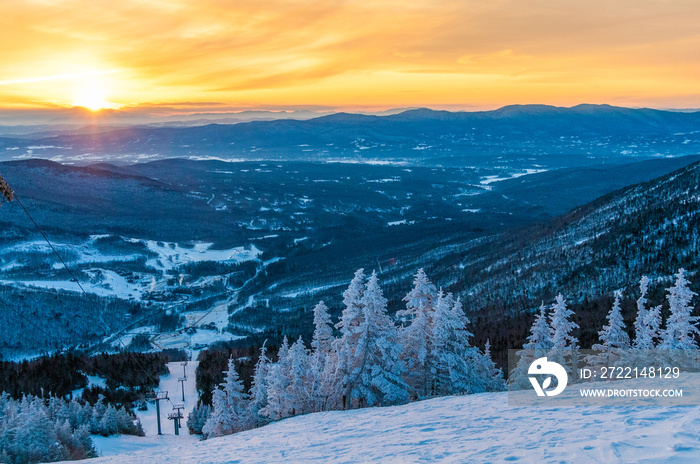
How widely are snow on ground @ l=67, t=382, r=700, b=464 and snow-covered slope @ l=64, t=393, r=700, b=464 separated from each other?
2 cm

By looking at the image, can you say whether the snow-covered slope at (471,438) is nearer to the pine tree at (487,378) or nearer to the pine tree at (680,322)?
the pine tree at (487,378)

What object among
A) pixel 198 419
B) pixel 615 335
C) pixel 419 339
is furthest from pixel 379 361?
pixel 198 419

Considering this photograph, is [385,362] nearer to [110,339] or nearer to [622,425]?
[622,425]

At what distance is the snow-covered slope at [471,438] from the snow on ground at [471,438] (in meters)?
0.02

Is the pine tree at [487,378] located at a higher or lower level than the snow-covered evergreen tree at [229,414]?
higher

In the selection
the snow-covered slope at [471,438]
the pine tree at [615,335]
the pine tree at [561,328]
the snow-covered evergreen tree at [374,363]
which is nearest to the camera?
the snow-covered slope at [471,438]

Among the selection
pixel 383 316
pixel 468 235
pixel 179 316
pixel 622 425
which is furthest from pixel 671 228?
pixel 179 316

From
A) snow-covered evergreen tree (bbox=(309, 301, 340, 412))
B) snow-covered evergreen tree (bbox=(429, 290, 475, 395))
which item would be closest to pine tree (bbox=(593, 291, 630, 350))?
snow-covered evergreen tree (bbox=(429, 290, 475, 395))

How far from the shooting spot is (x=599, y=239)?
106 m

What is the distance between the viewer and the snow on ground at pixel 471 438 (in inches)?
469

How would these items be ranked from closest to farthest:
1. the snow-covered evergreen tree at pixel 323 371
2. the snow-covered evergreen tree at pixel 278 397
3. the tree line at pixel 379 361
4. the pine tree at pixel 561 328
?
the tree line at pixel 379 361 → the snow-covered evergreen tree at pixel 323 371 → the pine tree at pixel 561 328 → the snow-covered evergreen tree at pixel 278 397

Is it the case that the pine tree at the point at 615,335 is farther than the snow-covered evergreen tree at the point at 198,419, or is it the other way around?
the snow-covered evergreen tree at the point at 198,419

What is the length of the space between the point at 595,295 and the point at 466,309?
23.5m

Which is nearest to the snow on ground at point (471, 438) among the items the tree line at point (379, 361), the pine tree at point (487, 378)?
the tree line at point (379, 361)
